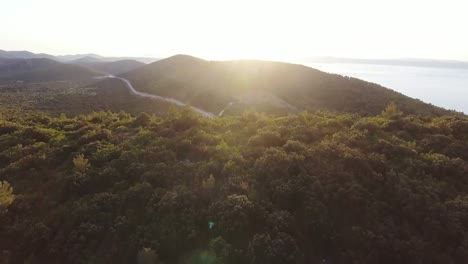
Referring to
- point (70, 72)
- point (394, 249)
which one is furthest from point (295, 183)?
point (70, 72)

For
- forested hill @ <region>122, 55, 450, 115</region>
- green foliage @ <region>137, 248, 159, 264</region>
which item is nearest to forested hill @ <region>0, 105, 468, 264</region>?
green foliage @ <region>137, 248, 159, 264</region>

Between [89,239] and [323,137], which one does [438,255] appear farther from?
[89,239]

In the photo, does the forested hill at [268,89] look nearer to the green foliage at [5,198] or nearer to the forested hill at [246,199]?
the forested hill at [246,199]

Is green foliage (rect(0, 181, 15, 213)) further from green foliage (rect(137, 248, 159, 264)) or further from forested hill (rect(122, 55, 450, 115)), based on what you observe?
forested hill (rect(122, 55, 450, 115))

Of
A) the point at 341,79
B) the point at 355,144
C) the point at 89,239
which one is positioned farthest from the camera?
the point at 341,79

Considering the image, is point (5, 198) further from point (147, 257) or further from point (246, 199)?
point (246, 199)
